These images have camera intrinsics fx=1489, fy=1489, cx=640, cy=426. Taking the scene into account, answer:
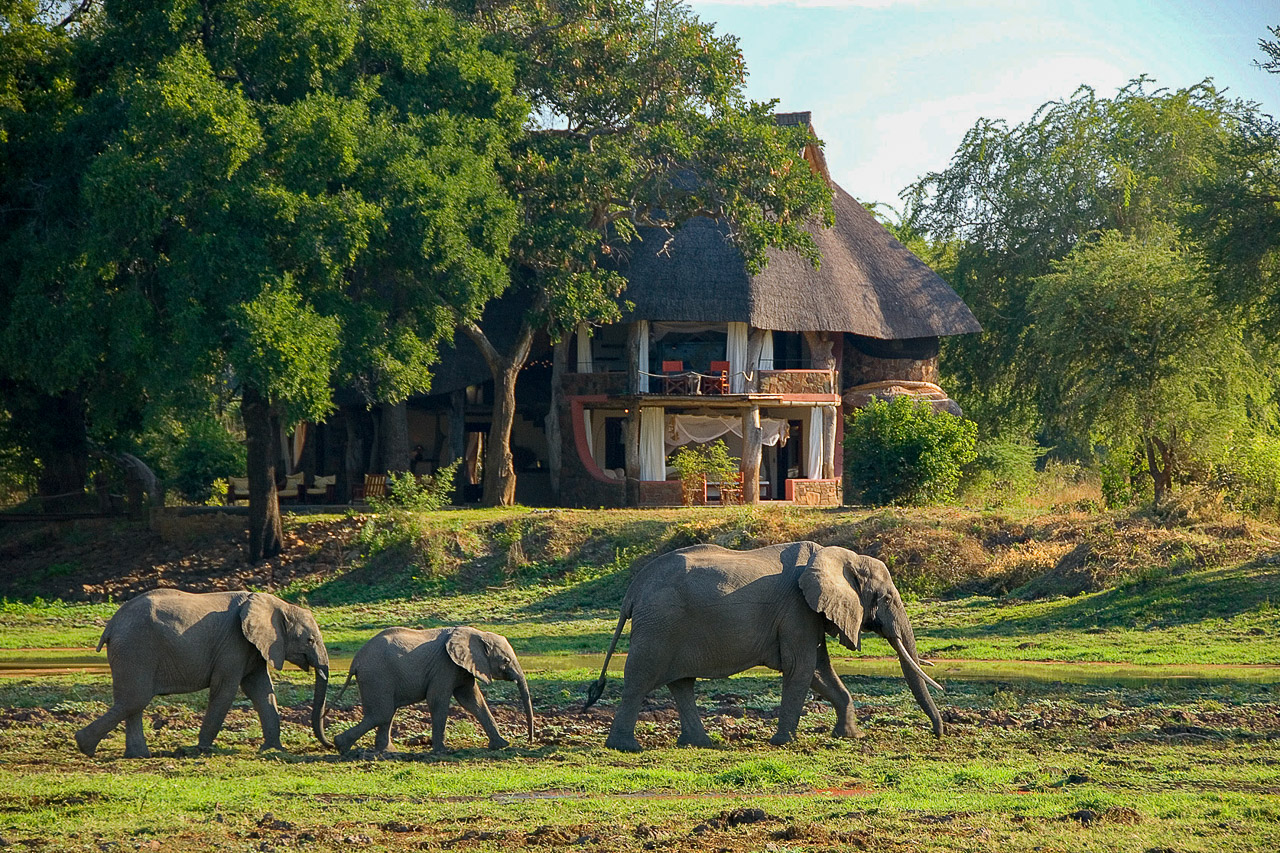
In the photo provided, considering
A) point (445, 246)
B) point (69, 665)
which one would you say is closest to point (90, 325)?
point (445, 246)

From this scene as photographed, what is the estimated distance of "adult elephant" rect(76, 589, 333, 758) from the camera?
13.7 meters

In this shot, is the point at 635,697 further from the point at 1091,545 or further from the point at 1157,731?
the point at 1091,545

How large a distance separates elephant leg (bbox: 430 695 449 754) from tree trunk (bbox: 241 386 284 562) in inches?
692

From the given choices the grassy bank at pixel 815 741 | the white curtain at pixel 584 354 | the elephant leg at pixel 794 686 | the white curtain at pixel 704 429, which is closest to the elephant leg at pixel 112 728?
the grassy bank at pixel 815 741

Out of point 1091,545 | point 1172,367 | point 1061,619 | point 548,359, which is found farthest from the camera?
point 548,359

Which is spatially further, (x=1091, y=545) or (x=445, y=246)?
(x=445, y=246)

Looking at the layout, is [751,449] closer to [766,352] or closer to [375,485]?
[766,352]

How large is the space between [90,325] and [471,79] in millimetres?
9794

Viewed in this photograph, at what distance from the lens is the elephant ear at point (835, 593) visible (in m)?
14.0

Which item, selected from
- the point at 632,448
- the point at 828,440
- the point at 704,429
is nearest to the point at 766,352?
the point at 704,429

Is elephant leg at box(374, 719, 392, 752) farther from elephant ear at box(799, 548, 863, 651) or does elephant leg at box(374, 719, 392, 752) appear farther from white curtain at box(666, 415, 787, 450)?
white curtain at box(666, 415, 787, 450)

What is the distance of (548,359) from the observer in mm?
43469

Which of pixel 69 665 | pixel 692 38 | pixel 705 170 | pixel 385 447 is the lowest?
pixel 69 665

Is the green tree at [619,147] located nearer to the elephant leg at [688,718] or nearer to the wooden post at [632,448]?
the wooden post at [632,448]
